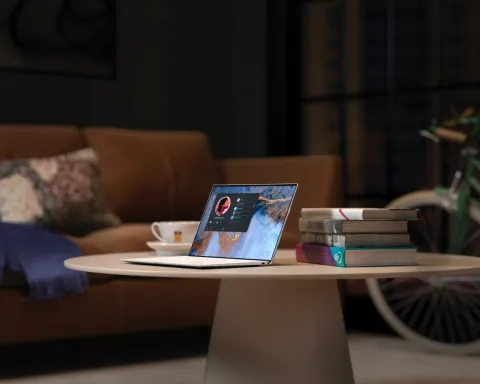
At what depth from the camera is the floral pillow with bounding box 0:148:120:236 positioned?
312 centimetres

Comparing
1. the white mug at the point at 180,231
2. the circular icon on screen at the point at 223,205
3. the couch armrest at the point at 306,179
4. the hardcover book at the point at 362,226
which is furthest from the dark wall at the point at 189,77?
the hardcover book at the point at 362,226

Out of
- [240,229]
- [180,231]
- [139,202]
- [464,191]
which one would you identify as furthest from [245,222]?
[139,202]

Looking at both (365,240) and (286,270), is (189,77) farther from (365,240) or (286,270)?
(286,270)

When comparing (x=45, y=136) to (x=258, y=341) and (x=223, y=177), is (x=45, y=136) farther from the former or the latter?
(x=258, y=341)

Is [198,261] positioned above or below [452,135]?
below

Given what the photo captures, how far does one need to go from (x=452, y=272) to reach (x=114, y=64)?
106 inches

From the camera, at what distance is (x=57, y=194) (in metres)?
3.23

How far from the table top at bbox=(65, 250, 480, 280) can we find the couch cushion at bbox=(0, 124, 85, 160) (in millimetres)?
1463

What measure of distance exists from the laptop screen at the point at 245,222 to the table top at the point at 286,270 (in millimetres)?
61

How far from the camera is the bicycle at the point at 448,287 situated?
329 cm

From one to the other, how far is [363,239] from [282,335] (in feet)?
0.92

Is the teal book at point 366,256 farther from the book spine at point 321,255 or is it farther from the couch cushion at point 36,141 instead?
the couch cushion at point 36,141

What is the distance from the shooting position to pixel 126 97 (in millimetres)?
4230

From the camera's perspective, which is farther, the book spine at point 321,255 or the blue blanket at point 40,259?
the blue blanket at point 40,259
